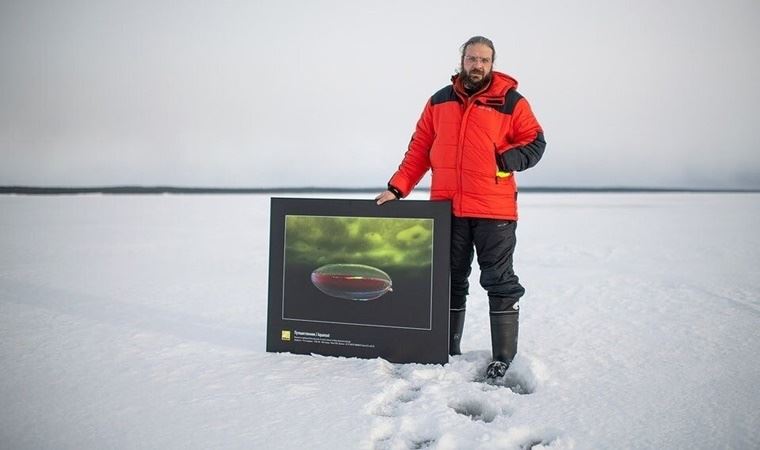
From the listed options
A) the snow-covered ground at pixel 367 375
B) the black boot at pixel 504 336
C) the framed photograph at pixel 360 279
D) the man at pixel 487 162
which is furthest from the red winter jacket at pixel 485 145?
the snow-covered ground at pixel 367 375

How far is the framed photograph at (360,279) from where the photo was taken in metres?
2.55

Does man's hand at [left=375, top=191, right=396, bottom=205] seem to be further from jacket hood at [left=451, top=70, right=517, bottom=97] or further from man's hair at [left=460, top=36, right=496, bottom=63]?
man's hair at [left=460, top=36, right=496, bottom=63]

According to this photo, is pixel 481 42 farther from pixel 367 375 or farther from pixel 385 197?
pixel 367 375

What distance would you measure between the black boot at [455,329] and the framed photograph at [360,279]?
17cm

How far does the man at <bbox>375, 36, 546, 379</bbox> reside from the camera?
2406mm

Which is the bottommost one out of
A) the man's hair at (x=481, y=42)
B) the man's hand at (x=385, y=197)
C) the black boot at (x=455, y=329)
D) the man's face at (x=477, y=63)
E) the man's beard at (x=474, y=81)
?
the black boot at (x=455, y=329)

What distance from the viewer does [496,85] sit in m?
2.42

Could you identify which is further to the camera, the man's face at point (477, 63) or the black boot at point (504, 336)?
the black boot at point (504, 336)

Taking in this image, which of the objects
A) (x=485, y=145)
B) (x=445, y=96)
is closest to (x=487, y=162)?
(x=485, y=145)

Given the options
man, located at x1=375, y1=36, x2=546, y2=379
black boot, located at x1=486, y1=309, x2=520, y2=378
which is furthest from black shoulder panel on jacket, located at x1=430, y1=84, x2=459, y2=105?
black boot, located at x1=486, y1=309, x2=520, y2=378

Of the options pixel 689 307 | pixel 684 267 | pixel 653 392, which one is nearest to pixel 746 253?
pixel 684 267

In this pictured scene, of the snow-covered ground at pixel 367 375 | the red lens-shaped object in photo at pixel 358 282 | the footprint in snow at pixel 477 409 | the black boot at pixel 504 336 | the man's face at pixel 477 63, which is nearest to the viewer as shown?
the snow-covered ground at pixel 367 375

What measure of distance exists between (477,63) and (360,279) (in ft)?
→ 3.67

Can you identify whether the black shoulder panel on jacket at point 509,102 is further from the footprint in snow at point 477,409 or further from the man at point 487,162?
the footprint in snow at point 477,409
